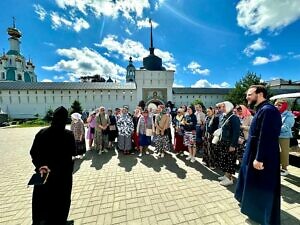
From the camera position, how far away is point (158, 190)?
3.81 metres

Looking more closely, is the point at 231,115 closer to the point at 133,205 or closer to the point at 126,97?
the point at 133,205

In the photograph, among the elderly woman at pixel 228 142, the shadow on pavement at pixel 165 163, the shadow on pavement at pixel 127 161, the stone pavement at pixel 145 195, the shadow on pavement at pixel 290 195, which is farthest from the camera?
the shadow on pavement at pixel 127 161

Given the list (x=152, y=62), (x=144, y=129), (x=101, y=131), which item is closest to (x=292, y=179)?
(x=144, y=129)

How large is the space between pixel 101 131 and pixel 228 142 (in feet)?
16.3

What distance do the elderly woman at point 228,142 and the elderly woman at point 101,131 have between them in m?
4.48

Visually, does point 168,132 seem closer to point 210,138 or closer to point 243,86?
point 210,138

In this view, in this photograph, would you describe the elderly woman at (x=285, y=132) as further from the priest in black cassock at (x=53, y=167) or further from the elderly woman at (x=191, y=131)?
the priest in black cassock at (x=53, y=167)

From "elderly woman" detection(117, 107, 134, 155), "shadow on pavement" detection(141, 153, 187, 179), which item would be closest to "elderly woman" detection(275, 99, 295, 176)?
"shadow on pavement" detection(141, 153, 187, 179)

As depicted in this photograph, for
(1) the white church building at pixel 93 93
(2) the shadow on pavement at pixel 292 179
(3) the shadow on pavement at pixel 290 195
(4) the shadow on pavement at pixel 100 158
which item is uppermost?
(1) the white church building at pixel 93 93

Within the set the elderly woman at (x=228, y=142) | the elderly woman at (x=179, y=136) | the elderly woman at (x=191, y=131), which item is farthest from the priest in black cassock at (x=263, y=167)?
the elderly woman at (x=179, y=136)

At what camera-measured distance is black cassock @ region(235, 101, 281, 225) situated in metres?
2.35

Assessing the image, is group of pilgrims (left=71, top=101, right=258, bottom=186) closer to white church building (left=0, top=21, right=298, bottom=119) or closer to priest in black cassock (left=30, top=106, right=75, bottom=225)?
priest in black cassock (left=30, top=106, right=75, bottom=225)

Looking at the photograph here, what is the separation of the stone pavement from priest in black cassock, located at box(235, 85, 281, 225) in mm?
396

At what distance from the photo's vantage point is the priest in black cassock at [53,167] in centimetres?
229
